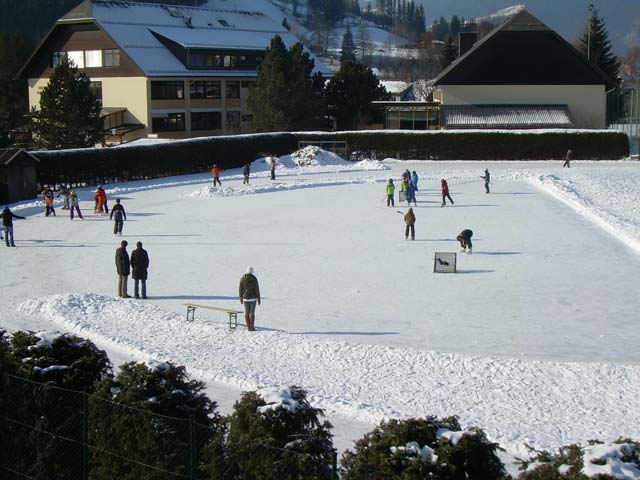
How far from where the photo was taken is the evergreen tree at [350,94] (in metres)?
73.6

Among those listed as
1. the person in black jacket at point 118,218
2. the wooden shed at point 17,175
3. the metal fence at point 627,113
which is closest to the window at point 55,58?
the wooden shed at point 17,175

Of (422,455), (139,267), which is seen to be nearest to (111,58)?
(139,267)

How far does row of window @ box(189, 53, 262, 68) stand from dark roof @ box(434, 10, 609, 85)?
1866 centimetres

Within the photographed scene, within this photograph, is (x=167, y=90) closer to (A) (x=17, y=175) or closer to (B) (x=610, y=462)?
(A) (x=17, y=175)

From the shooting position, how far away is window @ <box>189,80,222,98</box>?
72062 mm

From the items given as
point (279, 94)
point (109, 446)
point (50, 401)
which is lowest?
point (109, 446)

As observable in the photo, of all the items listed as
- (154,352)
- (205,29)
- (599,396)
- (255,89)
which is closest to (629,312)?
(599,396)

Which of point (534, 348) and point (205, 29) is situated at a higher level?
point (205, 29)

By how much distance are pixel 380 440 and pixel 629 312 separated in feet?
46.0

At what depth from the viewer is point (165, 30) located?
7550cm

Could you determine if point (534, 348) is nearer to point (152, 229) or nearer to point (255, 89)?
point (152, 229)

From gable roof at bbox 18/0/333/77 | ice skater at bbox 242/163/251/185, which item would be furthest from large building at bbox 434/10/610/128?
ice skater at bbox 242/163/251/185

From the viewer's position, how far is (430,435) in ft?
24.1

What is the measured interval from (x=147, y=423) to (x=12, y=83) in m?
72.6
